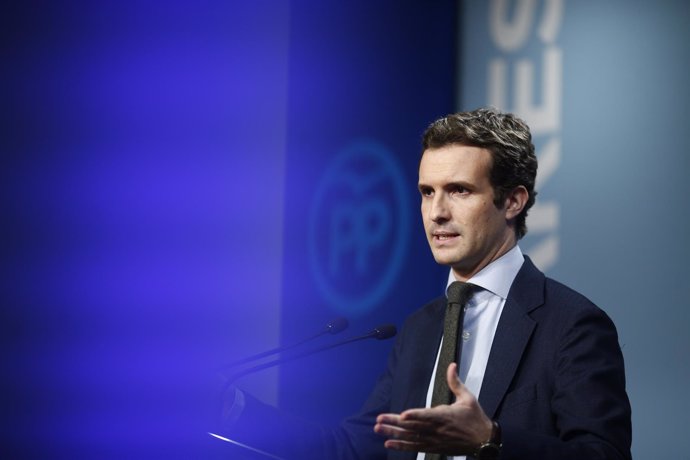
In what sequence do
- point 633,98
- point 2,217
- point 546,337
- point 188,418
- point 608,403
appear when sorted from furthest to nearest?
point 633,98
point 188,418
point 2,217
point 546,337
point 608,403

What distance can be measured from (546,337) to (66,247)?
1313 mm

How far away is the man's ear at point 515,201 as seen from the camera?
2208 mm

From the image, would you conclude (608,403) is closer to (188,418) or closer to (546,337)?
(546,337)

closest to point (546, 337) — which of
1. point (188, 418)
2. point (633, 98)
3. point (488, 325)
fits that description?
point (488, 325)

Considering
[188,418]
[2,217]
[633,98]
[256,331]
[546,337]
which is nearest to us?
[546,337]

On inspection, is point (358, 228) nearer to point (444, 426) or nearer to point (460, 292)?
point (460, 292)

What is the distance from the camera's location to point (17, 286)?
2439 millimetres

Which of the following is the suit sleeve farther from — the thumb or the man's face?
the man's face

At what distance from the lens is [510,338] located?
2037 mm

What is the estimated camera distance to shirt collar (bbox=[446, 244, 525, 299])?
7.01ft

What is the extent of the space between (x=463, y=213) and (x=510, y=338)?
1.02 feet

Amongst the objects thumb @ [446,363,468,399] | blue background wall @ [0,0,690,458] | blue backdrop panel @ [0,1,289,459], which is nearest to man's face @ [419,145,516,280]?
thumb @ [446,363,468,399]

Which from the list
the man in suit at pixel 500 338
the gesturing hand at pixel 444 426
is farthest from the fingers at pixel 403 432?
the man in suit at pixel 500 338

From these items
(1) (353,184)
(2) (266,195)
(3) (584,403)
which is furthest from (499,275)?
(1) (353,184)
